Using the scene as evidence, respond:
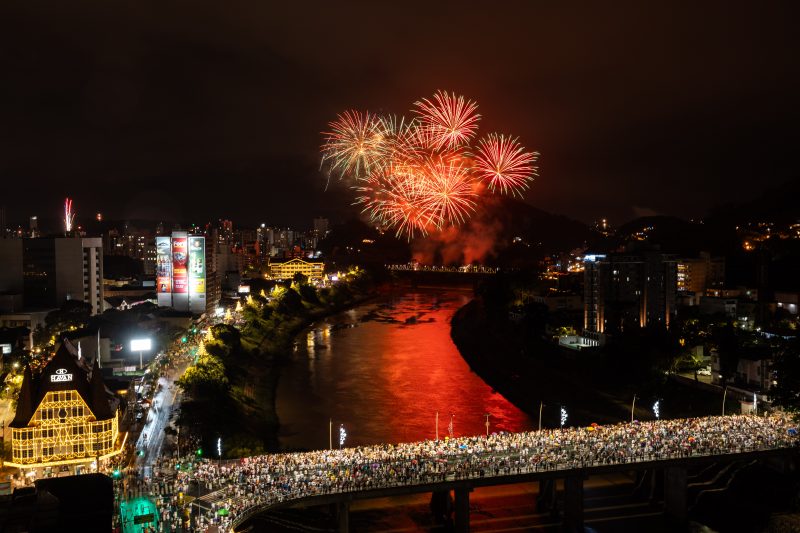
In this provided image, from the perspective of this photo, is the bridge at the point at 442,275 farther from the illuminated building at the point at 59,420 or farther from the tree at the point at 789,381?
the illuminated building at the point at 59,420

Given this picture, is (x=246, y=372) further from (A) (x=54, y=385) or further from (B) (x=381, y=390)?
(A) (x=54, y=385)

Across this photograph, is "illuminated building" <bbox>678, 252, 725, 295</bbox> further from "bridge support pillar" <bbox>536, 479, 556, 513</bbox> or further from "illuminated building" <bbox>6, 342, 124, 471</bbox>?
"illuminated building" <bbox>6, 342, 124, 471</bbox>

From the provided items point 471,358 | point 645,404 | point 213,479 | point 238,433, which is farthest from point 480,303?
point 213,479

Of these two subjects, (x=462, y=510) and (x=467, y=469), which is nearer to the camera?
(x=467, y=469)

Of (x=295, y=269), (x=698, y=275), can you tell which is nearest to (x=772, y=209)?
(x=698, y=275)

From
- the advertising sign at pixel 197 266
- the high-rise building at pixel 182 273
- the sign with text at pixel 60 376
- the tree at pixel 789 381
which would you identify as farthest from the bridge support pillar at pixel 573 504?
the advertising sign at pixel 197 266

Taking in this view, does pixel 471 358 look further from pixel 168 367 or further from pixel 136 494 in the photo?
pixel 136 494
